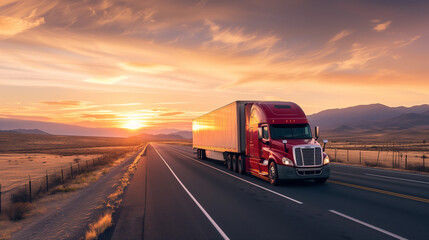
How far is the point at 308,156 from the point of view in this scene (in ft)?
46.4

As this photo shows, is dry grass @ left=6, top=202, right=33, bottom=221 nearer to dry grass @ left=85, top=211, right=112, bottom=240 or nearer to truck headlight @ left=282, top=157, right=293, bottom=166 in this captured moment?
dry grass @ left=85, top=211, right=112, bottom=240

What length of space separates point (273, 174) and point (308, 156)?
1874mm

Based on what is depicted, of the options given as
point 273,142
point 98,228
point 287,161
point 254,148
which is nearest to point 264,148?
point 273,142

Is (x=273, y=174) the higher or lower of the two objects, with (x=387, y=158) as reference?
higher

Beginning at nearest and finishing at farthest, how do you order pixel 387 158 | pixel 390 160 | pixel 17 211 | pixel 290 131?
pixel 17 211 < pixel 290 131 < pixel 390 160 < pixel 387 158

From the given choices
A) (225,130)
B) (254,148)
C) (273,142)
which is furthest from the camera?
(225,130)

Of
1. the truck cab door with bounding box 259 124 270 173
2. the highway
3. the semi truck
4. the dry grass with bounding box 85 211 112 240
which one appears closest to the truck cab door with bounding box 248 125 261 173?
the semi truck

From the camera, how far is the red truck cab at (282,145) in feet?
46.2

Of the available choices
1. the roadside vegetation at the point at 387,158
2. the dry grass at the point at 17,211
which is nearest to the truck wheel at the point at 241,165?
the dry grass at the point at 17,211

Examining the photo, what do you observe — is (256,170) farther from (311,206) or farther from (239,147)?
(311,206)

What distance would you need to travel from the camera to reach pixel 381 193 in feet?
40.5

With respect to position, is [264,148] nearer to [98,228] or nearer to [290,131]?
[290,131]

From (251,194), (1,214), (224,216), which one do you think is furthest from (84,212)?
(251,194)

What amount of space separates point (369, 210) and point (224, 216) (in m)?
4.51
